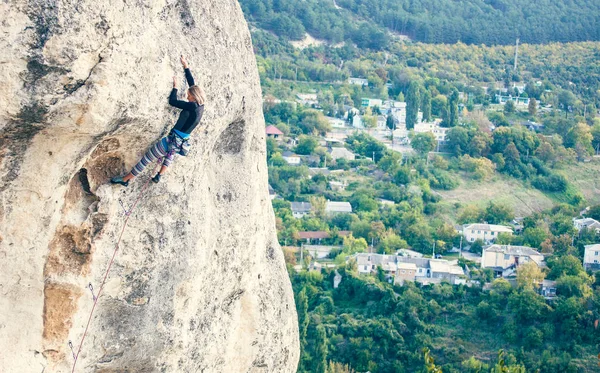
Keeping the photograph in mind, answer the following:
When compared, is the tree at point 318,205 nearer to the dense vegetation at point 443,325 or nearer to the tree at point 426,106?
the dense vegetation at point 443,325

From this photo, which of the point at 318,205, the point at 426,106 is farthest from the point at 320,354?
the point at 426,106

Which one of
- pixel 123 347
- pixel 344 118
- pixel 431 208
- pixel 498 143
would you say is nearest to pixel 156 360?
pixel 123 347

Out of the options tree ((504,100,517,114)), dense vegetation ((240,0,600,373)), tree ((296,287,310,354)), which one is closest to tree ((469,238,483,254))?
dense vegetation ((240,0,600,373))

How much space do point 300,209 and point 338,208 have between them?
2.09 m

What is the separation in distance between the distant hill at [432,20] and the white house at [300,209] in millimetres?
48252

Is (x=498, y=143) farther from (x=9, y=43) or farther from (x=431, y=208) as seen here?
(x=9, y=43)

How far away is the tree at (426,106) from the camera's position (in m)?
69.7

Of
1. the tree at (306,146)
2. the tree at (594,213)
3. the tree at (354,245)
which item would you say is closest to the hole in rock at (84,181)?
the tree at (354,245)

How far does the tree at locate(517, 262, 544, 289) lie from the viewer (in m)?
37.6

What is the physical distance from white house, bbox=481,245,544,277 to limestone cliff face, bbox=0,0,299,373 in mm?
33357

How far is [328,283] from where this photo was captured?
124ft

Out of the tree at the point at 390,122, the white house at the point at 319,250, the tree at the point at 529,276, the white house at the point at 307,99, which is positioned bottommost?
the tree at the point at 390,122

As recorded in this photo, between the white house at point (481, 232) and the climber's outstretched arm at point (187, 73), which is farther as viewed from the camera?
the white house at point (481, 232)

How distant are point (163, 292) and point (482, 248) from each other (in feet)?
125
